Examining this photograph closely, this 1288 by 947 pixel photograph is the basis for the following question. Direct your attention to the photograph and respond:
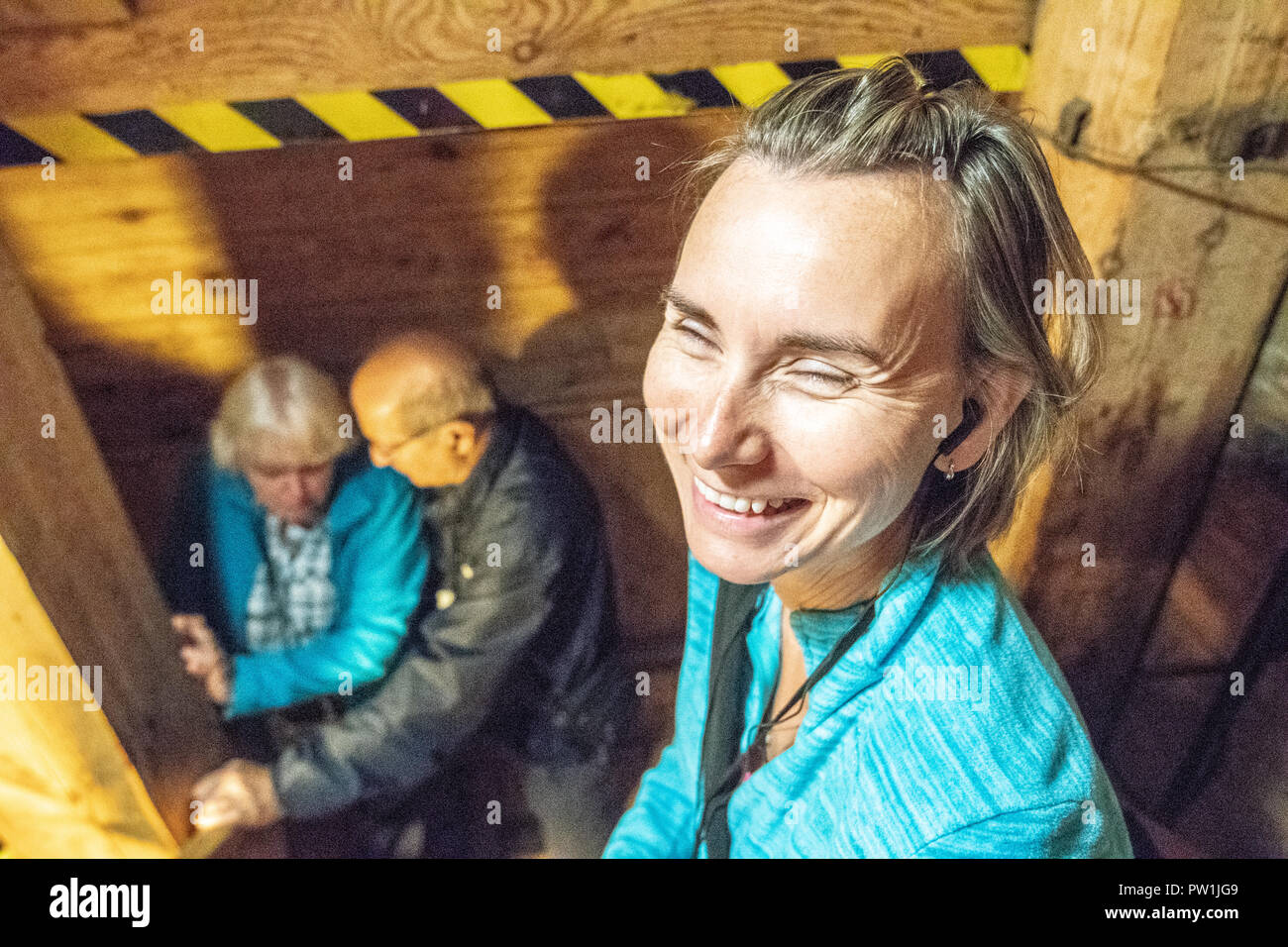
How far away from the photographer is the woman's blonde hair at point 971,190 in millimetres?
940

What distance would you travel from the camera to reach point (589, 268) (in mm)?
1217

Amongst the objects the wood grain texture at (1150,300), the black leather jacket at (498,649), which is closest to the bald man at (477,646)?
the black leather jacket at (498,649)

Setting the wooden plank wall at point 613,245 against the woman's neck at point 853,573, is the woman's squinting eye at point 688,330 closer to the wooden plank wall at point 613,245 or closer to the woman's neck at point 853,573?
the wooden plank wall at point 613,245

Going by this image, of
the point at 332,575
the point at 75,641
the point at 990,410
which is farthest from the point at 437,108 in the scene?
the point at 75,641

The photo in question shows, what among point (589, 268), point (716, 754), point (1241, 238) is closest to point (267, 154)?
point (589, 268)

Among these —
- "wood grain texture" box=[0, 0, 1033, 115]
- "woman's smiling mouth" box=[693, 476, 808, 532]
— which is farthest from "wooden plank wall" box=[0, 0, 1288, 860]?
"woman's smiling mouth" box=[693, 476, 808, 532]

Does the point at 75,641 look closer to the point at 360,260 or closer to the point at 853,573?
the point at 360,260

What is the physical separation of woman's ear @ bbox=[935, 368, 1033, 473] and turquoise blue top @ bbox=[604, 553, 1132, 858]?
0.45ft

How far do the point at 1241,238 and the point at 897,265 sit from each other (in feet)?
1.75

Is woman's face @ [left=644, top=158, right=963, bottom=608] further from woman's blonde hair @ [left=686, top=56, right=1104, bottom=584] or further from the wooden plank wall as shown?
the wooden plank wall

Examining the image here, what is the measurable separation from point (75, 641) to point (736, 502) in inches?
38.8

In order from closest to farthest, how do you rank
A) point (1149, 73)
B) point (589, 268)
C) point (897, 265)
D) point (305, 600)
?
point (897, 265), point (1149, 73), point (589, 268), point (305, 600)
